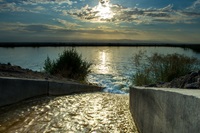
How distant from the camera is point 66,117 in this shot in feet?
16.1

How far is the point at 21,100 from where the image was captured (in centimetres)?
621

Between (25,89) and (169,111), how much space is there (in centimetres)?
452

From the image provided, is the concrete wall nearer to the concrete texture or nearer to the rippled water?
the rippled water

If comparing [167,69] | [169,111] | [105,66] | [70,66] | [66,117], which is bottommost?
[105,66]

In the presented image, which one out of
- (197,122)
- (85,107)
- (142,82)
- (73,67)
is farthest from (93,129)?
(73,67)

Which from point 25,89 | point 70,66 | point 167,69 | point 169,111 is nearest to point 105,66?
point 70,66

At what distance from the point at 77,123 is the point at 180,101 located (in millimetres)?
2558

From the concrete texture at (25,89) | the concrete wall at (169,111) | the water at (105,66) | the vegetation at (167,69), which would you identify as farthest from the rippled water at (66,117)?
the water at (105,66)

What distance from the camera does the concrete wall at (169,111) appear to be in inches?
87.2

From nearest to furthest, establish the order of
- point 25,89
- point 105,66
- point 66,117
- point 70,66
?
point 66,117 → point 25,89 → point 70,66 → point 105,66

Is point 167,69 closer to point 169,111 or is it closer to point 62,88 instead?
point 62,88

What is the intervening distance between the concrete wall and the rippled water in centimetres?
74

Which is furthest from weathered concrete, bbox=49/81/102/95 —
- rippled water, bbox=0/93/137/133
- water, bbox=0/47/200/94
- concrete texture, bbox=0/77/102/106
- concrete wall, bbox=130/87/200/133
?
concrete wall, bbox=130/87/200/133

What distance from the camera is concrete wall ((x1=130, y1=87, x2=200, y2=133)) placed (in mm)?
2215
